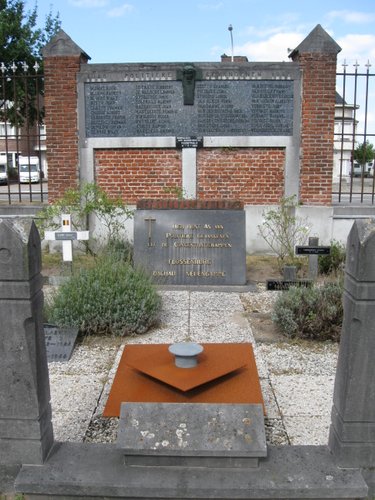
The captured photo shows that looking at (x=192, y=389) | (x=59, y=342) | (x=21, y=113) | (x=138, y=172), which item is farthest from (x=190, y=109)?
(x=21, y=113)

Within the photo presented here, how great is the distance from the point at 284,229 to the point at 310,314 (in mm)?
3551

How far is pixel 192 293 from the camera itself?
739 cm

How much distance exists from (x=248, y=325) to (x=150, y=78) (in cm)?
539

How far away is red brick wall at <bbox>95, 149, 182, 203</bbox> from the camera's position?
9.70 m

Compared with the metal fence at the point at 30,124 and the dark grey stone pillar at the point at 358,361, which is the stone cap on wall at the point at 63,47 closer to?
the metal fence at the point at 30,124

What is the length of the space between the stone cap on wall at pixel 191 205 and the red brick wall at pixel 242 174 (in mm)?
2108

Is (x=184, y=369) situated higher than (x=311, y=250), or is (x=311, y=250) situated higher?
(x=311, y=250)

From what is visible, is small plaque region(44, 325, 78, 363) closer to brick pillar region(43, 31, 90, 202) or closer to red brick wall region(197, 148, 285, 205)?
brick pillar region(43, 31, 90, 202)

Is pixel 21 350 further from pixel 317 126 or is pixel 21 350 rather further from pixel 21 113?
pixel 21 113

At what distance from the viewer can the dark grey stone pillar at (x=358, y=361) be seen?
279 cm

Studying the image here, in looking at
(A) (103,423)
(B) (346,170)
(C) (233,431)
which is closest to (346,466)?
(C) (233,431)

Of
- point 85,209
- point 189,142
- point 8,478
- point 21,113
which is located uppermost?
point 21,113

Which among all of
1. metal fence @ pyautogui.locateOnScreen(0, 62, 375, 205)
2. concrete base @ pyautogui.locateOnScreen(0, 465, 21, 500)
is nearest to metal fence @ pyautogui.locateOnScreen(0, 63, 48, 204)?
metal fence @ pyautogui.locateOnScreen(0, 62, 375, 205)

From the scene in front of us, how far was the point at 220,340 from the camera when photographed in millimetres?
5500
